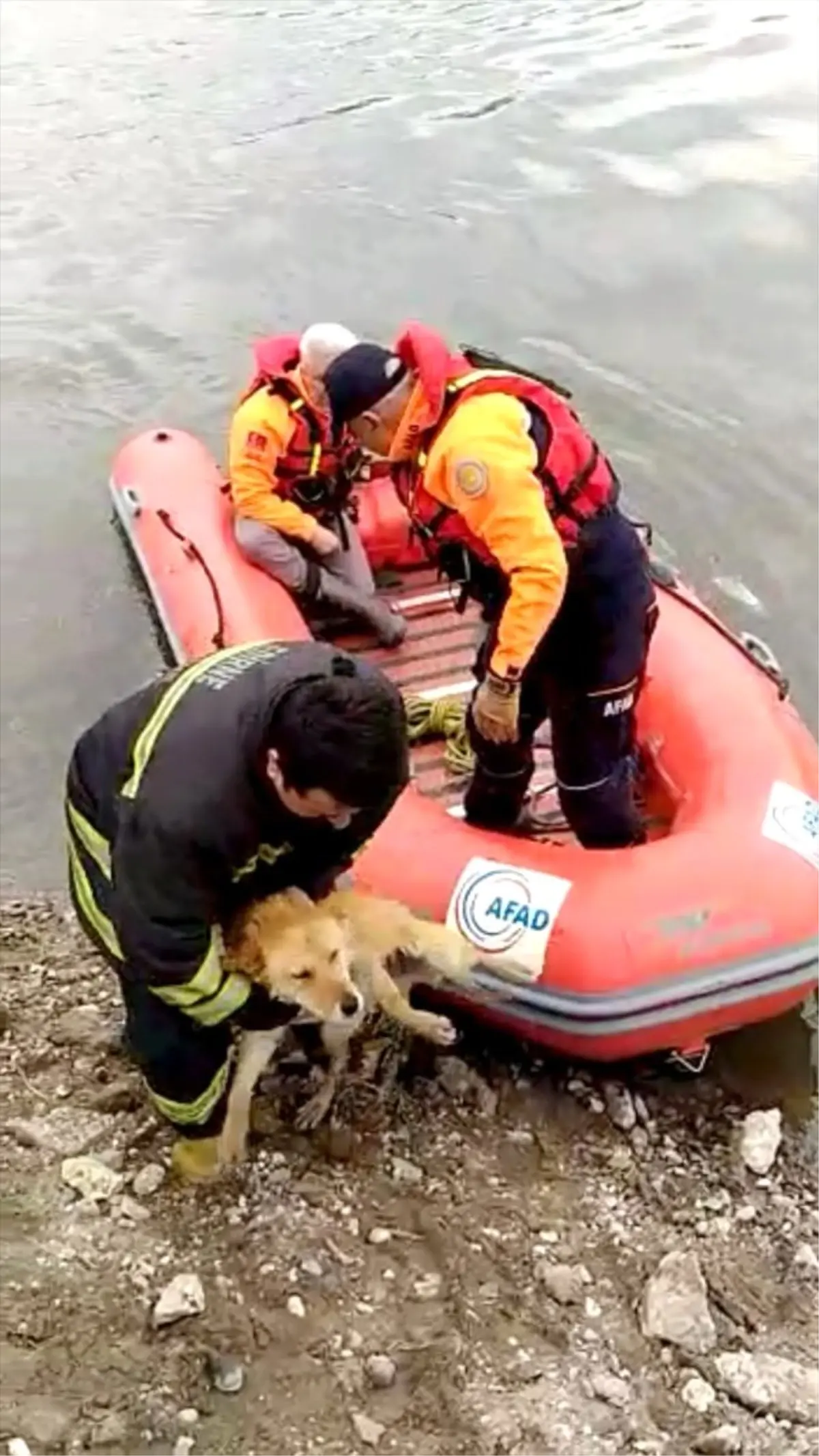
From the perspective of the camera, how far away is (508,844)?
454 centimetres

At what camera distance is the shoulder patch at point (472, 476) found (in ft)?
13.0

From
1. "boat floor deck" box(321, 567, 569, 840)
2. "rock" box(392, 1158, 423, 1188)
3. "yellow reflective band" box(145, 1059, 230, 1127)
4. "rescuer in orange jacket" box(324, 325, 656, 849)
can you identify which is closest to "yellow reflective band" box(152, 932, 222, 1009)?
"yellow reflective band" box(145, 1059, 230, 1127)

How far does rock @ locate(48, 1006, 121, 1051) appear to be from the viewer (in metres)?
4.29

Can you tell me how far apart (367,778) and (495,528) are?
1208mm

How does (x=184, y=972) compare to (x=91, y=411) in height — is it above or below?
above

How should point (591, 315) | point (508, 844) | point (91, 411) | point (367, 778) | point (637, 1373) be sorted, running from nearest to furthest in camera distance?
1. point (367, 778)
2. point (637, 1373)
3. point (508, 844)
4. point (91, 411)
5. point (591, 315)

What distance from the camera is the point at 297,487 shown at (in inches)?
225

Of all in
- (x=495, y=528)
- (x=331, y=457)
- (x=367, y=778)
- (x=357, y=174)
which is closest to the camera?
(x=367, y=778)

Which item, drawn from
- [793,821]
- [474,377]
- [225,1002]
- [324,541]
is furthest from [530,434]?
[324,541]

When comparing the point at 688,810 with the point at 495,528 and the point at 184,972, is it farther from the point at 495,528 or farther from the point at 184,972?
the point at 184,972

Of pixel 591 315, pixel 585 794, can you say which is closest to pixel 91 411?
pixel 591 315

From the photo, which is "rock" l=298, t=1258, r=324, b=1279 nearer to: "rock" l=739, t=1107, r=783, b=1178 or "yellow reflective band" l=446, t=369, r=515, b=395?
"rock" l=739, t=1107, r=783, b=1178

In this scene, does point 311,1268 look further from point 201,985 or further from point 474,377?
point 474,377

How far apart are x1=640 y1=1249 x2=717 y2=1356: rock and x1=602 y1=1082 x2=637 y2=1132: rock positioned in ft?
1.67
